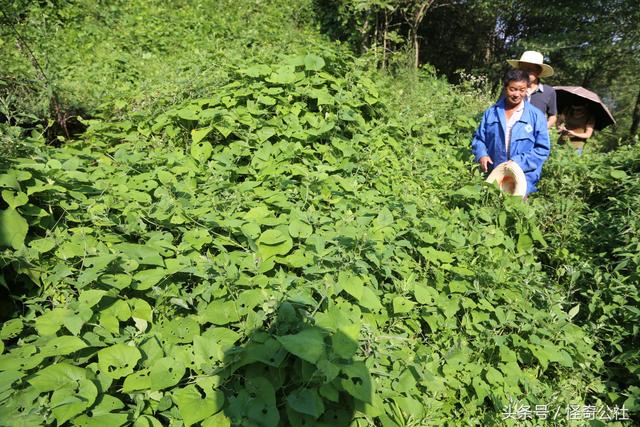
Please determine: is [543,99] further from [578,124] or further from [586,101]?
[578,124]

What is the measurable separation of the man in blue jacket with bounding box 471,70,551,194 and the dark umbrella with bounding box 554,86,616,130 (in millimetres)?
2445

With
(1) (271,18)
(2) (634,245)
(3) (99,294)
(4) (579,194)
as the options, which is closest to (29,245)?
(3) (99,294)

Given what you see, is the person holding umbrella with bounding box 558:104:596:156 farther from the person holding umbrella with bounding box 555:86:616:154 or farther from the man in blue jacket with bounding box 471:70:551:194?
the man in blue jacket with bounding box 471:70:551:194

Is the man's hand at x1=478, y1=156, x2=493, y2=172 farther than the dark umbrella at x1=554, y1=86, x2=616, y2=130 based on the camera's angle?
No

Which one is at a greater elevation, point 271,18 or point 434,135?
point 271,18

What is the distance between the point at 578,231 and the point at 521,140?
3.17 feet

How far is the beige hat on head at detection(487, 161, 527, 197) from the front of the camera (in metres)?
3.50

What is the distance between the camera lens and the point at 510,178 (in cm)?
364

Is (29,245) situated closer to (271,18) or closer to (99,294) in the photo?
(99,294)

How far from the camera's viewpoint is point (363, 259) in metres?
2.31

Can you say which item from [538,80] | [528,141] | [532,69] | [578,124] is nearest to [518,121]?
[528,141]

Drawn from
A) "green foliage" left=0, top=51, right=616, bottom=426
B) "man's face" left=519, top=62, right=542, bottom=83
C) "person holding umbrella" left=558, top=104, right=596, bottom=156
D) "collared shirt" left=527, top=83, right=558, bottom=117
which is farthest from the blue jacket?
"person holding umbrella" left=558, top=104, right=596, bottom=156

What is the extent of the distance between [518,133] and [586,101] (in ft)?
9.05

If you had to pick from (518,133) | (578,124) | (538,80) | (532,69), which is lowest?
(578,124)
